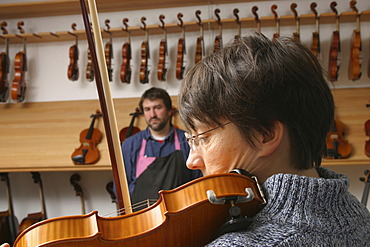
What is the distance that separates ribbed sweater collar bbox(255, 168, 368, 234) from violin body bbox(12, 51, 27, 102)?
12.2ft

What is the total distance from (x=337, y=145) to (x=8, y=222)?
297cm

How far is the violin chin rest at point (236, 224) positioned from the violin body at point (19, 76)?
371 cm

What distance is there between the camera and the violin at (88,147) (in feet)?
11.9

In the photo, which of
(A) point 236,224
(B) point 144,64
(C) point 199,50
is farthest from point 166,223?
(B) point 144,64

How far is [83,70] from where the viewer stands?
4160mm

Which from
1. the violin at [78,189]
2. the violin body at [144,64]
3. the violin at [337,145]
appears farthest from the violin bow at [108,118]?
the violin at [78,189]

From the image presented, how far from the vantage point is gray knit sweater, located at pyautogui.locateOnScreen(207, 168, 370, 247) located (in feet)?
2.16

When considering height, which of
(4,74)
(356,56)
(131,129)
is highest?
(4,74)

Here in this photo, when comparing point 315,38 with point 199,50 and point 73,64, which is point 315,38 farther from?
point 73,64

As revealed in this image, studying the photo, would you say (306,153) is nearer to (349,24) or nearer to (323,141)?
(323,141)

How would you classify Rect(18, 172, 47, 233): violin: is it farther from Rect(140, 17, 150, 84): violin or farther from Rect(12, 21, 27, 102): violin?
Rect(140, 17, 150, 84): violin

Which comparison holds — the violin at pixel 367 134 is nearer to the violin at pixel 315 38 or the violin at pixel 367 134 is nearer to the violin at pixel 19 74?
the violin at pixel 315 38

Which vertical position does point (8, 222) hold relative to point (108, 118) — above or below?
below

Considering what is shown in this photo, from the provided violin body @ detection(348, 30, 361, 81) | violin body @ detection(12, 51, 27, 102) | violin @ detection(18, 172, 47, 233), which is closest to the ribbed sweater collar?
violin body @ detection(348, 30, 361, 81)
